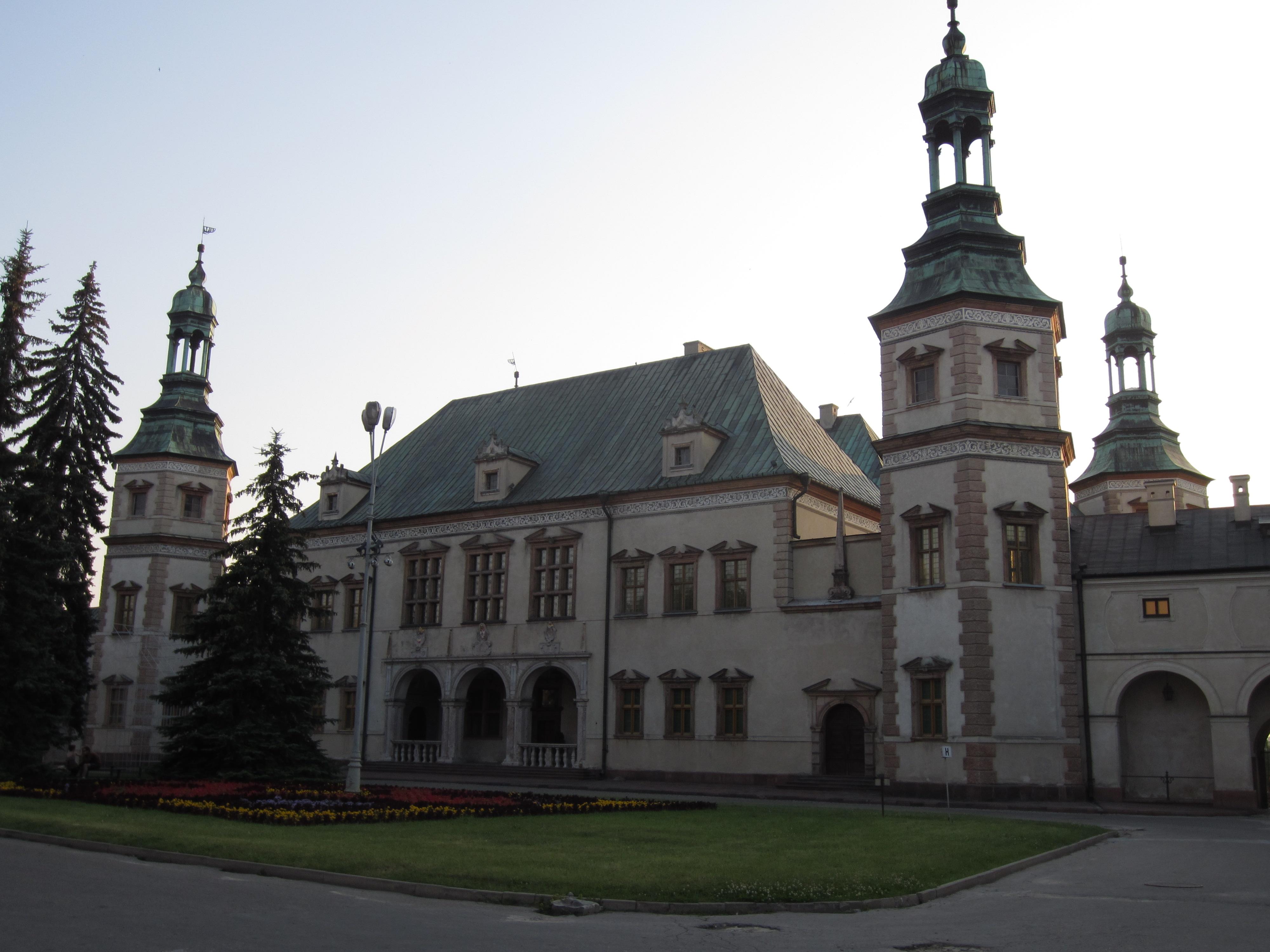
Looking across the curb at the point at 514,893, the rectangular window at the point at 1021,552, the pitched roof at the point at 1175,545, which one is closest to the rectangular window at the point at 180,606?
the rectangular window at the point at 1021,552

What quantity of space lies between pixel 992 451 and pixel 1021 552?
295 cm

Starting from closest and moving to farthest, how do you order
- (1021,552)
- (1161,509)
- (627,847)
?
(627,847), (1021,552), (1161,509)

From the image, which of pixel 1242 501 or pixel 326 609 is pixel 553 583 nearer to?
pixel 326 609

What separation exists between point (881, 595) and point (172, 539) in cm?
3188

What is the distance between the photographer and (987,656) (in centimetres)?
3153

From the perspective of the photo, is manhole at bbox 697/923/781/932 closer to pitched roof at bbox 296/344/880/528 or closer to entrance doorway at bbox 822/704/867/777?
entrance doorway at bbox 822/704/867/777

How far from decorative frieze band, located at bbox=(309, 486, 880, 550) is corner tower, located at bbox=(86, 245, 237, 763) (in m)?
6.08

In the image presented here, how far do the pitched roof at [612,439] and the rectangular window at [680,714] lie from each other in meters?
7.15

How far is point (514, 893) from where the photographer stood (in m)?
13.1

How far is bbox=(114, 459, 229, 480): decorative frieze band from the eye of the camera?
2029 inches

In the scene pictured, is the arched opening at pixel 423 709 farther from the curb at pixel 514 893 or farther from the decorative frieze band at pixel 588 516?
the curb at pixel 514 893

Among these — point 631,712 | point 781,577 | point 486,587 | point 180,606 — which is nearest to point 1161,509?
point 781,577

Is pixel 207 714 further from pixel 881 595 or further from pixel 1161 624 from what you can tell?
pixel 1161 624

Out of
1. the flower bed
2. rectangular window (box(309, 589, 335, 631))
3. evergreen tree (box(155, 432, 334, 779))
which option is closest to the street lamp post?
the flower bed
